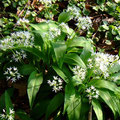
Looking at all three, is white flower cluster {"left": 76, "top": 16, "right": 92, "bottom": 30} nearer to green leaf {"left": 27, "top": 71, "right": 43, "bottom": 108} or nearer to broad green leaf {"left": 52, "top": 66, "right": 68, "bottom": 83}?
broad green leaf {"left": 52, "top": 66, "right": 68, "bottom": 83}

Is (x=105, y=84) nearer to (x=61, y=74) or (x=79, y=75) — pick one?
(x=79, y=75)

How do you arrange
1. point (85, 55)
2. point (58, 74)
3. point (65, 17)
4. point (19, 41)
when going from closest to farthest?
point (58, 74)
point (19, 41)
point (85, 55)
point (65, 17)

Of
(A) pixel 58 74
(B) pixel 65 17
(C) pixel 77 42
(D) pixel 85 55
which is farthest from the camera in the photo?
(B) pixel 65 17

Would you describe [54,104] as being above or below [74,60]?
below

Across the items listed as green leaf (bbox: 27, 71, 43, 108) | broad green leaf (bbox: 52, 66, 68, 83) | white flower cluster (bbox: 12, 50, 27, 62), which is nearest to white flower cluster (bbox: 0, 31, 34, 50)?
white flower cluster (bbox: 12, 50, 27, 62)

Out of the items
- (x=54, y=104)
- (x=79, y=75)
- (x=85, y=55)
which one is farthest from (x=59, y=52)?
(x=54, y=104)

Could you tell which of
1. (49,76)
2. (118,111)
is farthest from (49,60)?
(118,111)

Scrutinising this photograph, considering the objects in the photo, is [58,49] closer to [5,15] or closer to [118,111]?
[118,111]
